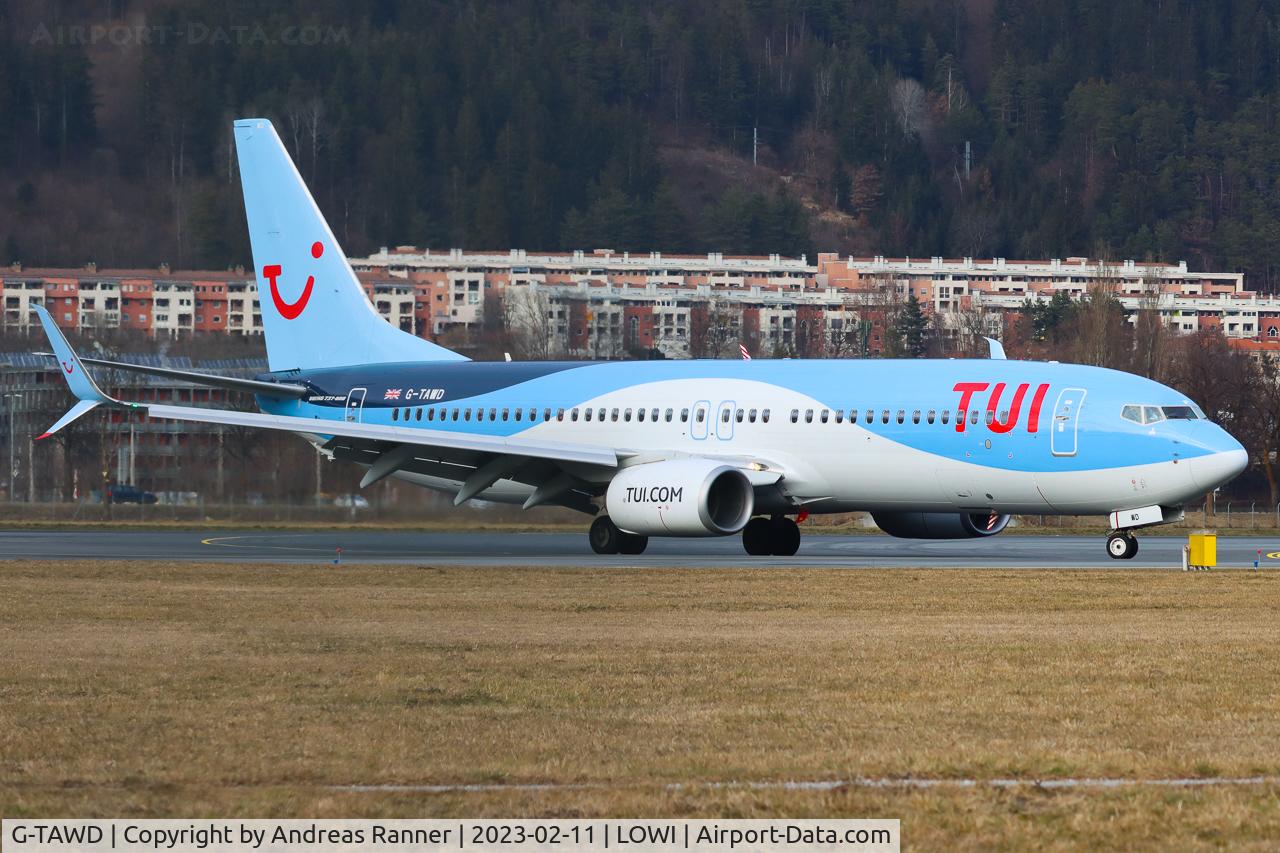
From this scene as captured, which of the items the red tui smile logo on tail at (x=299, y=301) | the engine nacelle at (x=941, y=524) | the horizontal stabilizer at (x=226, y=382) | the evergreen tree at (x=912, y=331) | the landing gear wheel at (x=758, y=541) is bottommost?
the landing gear wheel at (x=758, y=541)

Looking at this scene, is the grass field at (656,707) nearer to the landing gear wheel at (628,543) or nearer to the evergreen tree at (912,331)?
the landing gear wheel at (628,543)

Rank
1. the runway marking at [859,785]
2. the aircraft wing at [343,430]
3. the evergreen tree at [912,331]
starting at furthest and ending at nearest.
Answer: the evergreen tree at [912,331]
the aircraft wing at [343,430]
the runway marking at [859,785]

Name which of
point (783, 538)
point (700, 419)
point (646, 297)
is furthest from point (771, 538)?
point (646, 297)

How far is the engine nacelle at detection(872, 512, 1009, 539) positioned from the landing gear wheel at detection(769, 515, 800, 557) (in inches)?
60.8

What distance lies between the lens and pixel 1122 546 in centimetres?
3478

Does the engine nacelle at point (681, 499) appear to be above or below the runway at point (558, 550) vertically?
above

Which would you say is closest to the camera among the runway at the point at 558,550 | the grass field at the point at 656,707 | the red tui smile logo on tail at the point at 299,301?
the grass field at the point at 656,707

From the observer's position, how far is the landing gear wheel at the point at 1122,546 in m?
34.7

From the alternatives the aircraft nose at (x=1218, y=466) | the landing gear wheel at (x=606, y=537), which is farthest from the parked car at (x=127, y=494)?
the aircraft nose at (x=1218, y=466)

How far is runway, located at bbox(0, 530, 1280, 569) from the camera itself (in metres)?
34.7

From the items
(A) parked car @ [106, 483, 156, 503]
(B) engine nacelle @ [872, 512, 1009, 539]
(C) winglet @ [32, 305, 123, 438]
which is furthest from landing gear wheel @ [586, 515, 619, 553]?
(A) parked car @ [106, 483, 156, 503]

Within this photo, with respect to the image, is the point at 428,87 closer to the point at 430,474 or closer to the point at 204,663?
the point at 430,474

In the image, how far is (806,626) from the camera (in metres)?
21.3

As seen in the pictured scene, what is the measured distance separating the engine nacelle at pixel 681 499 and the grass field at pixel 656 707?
28.5 ft
